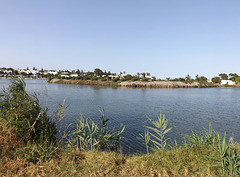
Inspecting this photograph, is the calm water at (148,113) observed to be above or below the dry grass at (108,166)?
below

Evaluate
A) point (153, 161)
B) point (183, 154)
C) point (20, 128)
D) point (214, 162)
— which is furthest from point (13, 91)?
point (214, 162)

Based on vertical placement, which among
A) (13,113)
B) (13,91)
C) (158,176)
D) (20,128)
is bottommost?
(158,176)

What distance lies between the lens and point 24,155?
4434 millimetres

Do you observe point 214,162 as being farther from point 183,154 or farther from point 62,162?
point 62,162

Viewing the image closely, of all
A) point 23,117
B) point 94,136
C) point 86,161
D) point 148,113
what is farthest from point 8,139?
point 148,113

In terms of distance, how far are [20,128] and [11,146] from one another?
0.58 metres

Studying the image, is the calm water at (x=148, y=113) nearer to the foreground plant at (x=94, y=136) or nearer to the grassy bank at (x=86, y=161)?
the grassy bank at (x=86, y=161)

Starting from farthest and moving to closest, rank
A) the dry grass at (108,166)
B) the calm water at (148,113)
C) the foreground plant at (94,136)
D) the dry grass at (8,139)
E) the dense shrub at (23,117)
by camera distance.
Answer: the calm water at (148,113) → the foreground plant at (94,136) → the dense shrub at (23,117) → the dry grass at (8,139) → the dry grass at (108,166)

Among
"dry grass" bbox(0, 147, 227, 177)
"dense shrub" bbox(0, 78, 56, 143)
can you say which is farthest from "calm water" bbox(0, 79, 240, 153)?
"dry grass" bbox(0, 147, 227, 177)

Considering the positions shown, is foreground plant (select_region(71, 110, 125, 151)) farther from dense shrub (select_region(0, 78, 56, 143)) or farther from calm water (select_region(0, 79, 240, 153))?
calm water (select_region(0, 79, 240, 153))

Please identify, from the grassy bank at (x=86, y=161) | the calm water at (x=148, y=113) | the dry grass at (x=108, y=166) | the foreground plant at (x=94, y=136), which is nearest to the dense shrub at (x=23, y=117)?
the grassy bank at (x=86, y=161)

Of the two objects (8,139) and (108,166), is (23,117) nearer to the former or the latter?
(8,139)

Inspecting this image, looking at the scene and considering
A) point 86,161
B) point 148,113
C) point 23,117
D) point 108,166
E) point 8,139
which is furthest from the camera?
point 148,113

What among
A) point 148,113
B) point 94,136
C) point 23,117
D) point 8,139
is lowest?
point 148,113
